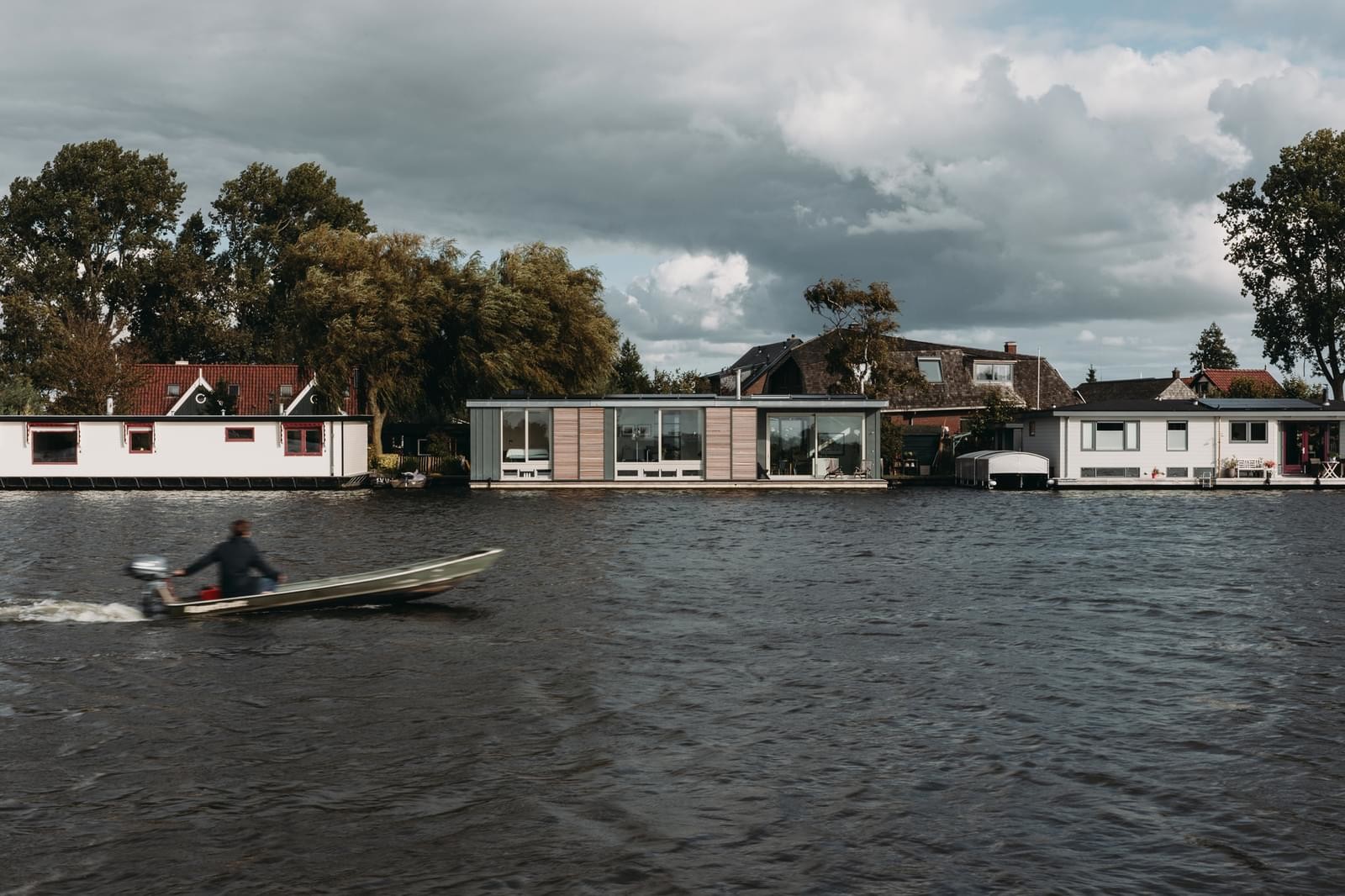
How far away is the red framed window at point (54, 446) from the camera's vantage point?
57.6 metres

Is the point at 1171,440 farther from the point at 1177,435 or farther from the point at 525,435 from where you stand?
the point at 525,435

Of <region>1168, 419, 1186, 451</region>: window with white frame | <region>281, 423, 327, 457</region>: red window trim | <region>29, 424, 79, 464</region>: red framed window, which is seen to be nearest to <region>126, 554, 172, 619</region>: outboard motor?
<region>281, 423, 327, 457</region>: red window trim

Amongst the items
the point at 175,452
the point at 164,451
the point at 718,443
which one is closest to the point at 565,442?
the point at 718,443

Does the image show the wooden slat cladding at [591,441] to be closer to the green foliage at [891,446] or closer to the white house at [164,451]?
the white house at [164,451]

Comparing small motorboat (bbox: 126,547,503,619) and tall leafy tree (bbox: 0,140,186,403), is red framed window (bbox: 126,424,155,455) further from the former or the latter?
small motorboat (bbox: 126,547,503,619)

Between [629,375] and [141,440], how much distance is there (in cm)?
4101

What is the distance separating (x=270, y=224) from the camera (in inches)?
3760

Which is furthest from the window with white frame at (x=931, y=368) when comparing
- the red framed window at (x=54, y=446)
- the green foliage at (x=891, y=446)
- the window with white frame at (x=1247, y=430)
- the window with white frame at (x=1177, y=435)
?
the red framed window at (x=54, y=446)

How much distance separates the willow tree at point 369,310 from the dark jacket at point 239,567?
42243 mm

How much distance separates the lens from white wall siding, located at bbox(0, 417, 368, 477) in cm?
5725

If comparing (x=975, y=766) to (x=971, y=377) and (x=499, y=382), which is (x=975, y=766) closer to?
(x=499, y=382)

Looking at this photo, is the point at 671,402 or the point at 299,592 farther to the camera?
the point at 671,402

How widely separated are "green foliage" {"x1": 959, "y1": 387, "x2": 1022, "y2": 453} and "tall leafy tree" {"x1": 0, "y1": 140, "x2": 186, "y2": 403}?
54.1m

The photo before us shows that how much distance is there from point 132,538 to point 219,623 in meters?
15.2
